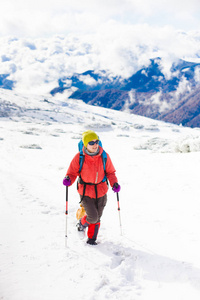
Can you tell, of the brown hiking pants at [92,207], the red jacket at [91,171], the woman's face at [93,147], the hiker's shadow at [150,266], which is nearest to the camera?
the hiker's shadow at [150,266]

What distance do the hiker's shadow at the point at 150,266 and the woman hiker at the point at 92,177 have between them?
83 cm

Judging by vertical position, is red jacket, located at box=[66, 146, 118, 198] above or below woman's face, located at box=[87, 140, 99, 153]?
below

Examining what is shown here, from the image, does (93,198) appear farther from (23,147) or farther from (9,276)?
(23,147)

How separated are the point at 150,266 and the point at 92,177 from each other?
2.43 meters

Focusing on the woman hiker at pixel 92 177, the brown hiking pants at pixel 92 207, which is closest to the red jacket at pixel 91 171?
the woman hiker at pixel 92 177

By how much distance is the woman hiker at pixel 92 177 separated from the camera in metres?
5.33

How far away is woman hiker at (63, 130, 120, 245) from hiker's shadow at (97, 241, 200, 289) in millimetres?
832

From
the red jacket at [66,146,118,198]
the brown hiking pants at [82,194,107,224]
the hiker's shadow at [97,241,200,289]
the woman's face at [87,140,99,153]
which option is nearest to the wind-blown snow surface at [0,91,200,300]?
the hiker's shadow at [97,241,200,289]

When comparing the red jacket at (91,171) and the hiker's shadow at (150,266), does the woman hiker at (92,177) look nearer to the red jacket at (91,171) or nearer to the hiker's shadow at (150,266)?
→ the red jacket at (91,171)

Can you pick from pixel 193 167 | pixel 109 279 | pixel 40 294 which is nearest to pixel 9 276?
pixel 40 294

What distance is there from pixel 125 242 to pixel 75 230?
1.62m

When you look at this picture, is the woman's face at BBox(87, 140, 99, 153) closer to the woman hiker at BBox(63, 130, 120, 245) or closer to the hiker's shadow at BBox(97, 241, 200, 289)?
the woman hiker at BBox(63, 130, 120, 245)

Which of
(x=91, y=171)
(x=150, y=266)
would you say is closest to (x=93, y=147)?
(x=91, y=171)

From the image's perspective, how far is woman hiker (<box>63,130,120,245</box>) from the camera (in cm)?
533
